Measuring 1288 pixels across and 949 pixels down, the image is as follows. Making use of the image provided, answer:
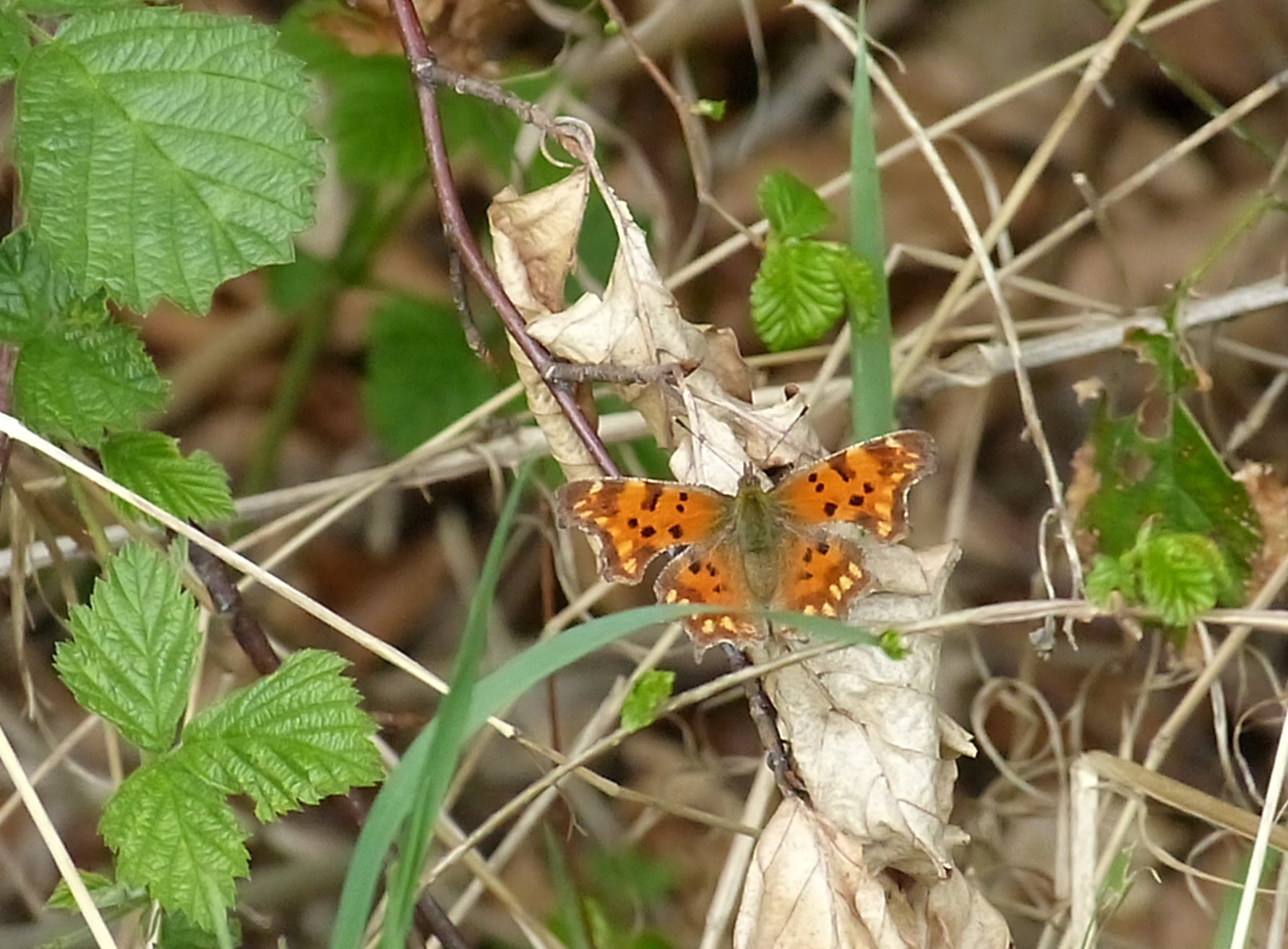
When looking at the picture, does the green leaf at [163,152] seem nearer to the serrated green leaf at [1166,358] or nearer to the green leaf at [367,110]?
the green leaf at [367,110]

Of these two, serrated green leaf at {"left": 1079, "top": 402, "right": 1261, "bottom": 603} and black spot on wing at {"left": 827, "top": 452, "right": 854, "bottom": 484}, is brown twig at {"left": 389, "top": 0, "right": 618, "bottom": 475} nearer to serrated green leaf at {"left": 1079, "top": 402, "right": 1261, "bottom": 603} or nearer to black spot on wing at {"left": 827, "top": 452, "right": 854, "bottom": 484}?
black spot on wing at {"left": 827, "top": 452, "right": 854, "bottom": 484}

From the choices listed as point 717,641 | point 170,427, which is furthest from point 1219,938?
point 170,427

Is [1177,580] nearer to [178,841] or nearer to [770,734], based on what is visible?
[770,734]

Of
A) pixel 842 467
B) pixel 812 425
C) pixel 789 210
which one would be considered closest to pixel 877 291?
pixel 789 210

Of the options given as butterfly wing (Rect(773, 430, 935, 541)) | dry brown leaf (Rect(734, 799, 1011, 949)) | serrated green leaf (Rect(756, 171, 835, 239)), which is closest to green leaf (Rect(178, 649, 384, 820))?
dry brown leaf (Rect(734, 799, 1011, 949))

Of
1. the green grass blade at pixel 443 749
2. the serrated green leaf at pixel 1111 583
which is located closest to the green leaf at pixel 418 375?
the serrated green leaf at pixel 1111 583
